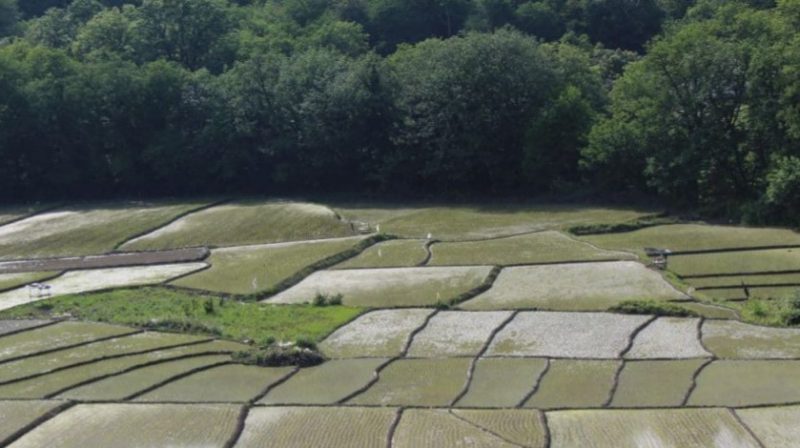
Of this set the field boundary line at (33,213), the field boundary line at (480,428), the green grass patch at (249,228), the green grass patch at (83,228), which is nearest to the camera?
the field boundary line at (480,428)

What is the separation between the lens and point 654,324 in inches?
1783

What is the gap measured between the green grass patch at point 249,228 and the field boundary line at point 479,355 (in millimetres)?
24523

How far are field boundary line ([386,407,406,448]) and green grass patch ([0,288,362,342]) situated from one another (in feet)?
34.7

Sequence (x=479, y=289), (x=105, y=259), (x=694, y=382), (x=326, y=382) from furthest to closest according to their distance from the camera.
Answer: (x=105, y=259), (x=479, y=289), (x=326, y=382), (x=694, y=382)

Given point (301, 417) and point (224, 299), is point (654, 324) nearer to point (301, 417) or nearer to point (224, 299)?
point (301, 417)

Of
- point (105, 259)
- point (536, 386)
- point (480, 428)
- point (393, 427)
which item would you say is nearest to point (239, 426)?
point (393, 427)

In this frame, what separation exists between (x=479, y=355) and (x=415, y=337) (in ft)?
13.6

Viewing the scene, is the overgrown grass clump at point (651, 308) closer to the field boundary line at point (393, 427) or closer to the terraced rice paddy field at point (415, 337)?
the terraced rice paddy field at point (415, 337)

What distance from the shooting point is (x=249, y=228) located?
7325 centimetres

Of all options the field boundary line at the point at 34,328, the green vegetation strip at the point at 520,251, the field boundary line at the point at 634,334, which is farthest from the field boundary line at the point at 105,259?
the field boundary line at the point at 634,334

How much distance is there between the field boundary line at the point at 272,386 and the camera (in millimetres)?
38000

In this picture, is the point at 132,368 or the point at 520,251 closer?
the point at 132,368

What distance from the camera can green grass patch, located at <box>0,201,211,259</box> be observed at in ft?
233

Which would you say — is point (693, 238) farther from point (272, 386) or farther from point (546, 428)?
point (546, 428)
